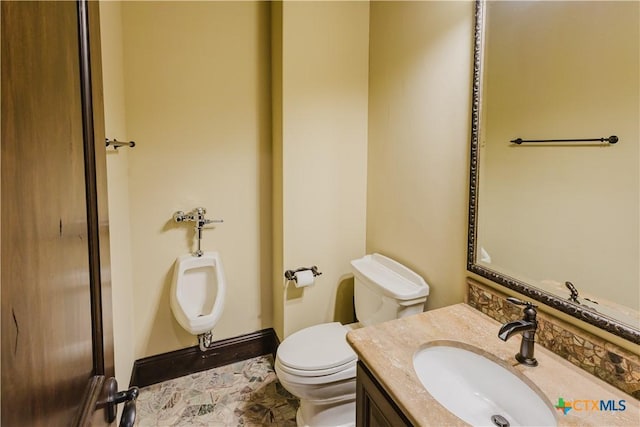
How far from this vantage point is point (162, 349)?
7.04 feet

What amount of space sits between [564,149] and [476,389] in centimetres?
83

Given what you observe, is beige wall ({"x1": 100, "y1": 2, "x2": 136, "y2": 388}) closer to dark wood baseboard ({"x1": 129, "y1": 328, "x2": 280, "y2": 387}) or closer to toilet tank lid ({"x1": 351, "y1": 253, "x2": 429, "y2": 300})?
dark wood baseboard ({"x1": 129, "y1": 328, "x2": 280, "y2": 387})

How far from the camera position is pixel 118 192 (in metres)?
1.65

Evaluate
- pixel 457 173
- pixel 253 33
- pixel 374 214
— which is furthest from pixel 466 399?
pixel 253 33

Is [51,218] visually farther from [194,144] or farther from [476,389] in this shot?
[194,144]

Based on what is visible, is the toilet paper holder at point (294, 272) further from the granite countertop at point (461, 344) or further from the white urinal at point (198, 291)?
the granite countertop at point (461, 344)

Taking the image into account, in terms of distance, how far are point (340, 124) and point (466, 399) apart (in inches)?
62.0

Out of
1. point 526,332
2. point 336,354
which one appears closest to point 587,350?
point 526,332

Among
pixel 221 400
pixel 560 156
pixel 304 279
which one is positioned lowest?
pixel 221 400

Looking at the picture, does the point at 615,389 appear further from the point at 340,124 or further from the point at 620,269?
the point at 340,124

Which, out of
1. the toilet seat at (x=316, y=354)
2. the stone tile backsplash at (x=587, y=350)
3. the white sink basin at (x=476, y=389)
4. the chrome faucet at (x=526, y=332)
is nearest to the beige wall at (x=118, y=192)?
the toilet seat at (x=316, y=354)

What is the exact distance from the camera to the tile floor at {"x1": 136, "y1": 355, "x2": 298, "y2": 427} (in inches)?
72.4

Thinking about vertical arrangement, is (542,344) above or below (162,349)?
above

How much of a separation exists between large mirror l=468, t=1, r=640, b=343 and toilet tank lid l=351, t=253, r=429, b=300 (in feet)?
1.08
